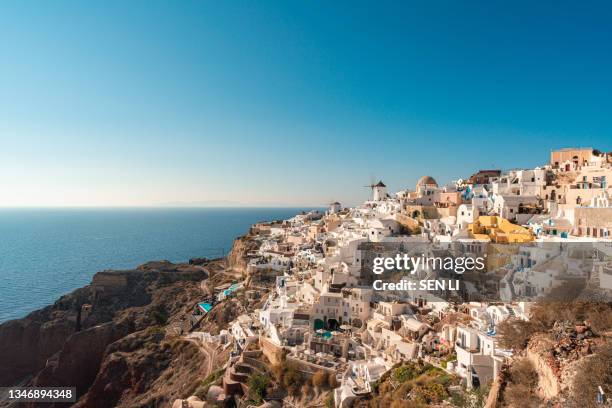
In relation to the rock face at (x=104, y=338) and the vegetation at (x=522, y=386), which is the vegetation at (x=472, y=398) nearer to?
the vegetation at (x=522, y=386)

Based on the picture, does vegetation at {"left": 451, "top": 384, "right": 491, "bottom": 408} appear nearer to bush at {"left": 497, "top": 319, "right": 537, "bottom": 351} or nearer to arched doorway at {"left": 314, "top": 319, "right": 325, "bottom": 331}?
bush at {"left": 497, "top": 319, "right": 537, "bottom": 351}

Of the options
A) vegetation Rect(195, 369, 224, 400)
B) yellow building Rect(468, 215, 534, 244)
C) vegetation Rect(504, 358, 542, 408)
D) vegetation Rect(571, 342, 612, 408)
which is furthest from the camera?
yellow building Rect(468, 215, 534, 244)

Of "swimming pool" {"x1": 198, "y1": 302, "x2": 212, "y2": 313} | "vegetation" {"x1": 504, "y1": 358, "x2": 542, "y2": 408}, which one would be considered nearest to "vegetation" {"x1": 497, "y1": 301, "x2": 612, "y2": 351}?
"vegetation" {"x1": 504, "y1": 358, "x2": 542, "y2": 408}

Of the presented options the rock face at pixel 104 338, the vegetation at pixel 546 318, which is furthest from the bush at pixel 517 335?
the rock face at pixel 104 338

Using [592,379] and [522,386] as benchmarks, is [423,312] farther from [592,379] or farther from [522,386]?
[592,379]

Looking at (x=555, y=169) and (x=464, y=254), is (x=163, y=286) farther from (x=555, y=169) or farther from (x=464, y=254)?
(x=555, y=169)

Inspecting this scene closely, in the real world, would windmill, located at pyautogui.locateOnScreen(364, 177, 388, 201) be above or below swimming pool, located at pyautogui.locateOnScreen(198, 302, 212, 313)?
above
